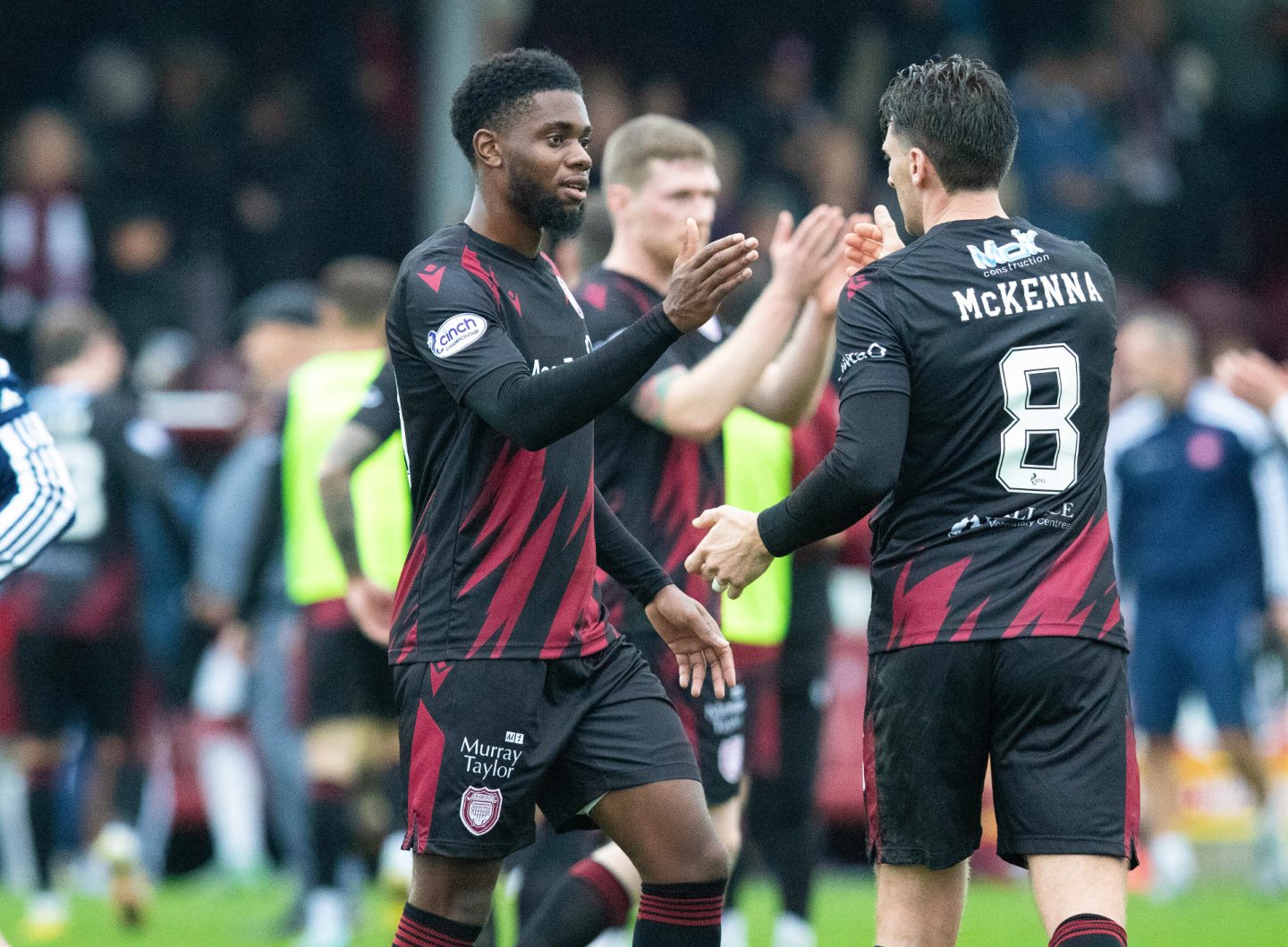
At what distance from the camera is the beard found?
175 inches

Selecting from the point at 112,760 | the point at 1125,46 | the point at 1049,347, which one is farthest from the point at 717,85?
the point at 1049,347

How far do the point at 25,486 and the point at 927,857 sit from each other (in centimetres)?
229

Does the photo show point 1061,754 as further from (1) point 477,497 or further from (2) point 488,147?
(2) point 488,147

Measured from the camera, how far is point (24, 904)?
9.76 metres

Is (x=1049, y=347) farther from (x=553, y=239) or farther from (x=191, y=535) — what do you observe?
(x=191, y=535)

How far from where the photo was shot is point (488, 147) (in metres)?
4.50

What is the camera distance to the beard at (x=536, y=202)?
4449mm

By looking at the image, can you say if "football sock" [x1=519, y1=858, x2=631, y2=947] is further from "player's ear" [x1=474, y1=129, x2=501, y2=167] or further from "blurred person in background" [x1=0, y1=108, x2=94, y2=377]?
"blurred person in background" [x1=0, y1=108, x2=94, y2=377]

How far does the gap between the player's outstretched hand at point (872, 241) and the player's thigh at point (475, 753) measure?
4.39 ft

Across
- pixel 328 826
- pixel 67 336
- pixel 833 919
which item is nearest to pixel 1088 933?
pixel 328 826

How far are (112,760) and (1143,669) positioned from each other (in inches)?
219

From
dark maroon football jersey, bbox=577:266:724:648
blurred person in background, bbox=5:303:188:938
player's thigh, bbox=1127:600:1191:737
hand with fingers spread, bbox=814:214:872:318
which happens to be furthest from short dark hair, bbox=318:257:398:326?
player's thigh, bbox=1127:600:1191:737

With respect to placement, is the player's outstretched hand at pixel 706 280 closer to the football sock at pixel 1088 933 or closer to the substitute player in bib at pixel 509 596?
the substitute player in bib at pixel 509 596

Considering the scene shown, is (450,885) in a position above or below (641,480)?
below
